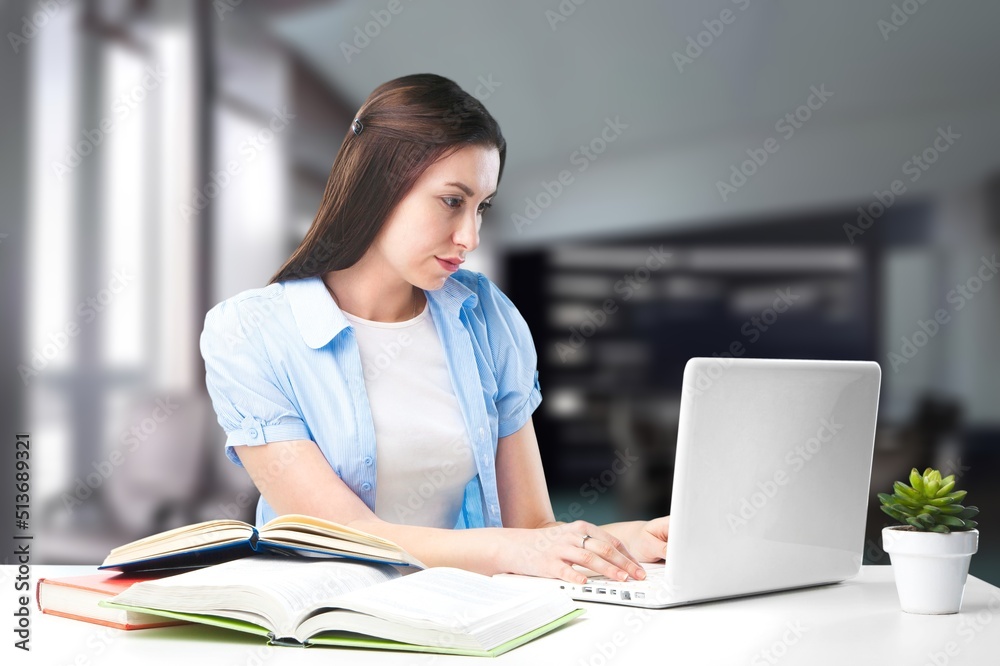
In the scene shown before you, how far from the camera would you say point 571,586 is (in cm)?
105

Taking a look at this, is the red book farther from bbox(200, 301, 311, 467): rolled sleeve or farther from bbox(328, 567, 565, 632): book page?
bbox(200, 301, 311, 467): rolled sleeve

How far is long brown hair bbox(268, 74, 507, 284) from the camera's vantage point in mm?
1556

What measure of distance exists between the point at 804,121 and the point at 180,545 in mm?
3425

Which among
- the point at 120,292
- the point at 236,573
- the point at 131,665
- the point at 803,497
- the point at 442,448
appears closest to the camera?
the point at 131,665

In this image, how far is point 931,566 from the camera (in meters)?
0.96

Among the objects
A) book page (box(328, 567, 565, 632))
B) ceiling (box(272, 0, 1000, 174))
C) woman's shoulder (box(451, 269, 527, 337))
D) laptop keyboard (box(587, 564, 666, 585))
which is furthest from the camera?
ceiling (box(272, 0, 1000, 174))

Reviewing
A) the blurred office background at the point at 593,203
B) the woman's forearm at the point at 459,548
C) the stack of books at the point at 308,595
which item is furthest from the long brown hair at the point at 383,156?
the blurred office background at the point at 593,203

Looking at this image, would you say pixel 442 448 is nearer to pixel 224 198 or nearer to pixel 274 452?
pixel 274 452

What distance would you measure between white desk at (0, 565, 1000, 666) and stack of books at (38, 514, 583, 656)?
0.01m

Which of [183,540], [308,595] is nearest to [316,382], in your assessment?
[183,540]

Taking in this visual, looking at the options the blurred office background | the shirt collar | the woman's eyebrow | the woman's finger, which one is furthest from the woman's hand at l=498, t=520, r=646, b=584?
the blurred office background

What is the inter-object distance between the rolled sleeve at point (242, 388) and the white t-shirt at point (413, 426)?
16 centimetres

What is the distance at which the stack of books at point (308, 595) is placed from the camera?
2.62 feet

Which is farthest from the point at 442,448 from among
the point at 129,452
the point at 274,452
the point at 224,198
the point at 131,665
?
the point at 224,198
